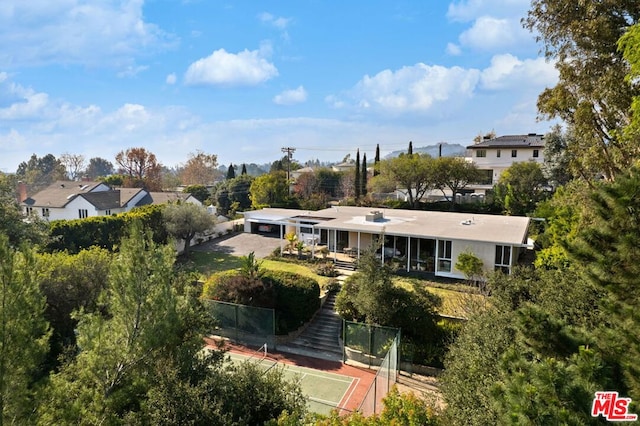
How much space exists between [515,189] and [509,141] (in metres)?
14.3

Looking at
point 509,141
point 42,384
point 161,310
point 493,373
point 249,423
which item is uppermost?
point 509,141

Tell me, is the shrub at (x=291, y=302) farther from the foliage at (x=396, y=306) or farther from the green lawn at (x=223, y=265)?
the green lawn at (x=223, y=265)

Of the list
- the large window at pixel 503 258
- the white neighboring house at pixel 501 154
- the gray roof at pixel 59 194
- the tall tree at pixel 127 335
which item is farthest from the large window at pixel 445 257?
the gray roof at pixel 59 194

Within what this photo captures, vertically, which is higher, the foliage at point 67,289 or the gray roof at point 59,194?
the gray roof at point 59,194

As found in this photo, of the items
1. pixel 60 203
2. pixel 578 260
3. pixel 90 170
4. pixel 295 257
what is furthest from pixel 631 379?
pixel 90 170

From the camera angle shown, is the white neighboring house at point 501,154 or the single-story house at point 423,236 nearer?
the single-story house at point 423,236

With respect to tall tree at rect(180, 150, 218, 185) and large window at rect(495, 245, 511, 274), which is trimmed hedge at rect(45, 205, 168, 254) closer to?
large window at rect(495, 245, 511, 274)

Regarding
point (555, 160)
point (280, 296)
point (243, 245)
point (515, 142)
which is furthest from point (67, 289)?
point (515, 142)

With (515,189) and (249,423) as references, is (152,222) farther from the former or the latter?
(515,189)

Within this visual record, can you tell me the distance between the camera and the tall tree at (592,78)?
1367 cm

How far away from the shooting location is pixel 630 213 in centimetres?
717

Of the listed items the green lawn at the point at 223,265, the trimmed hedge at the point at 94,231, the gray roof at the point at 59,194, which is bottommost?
the green lawn at the point at 223,265

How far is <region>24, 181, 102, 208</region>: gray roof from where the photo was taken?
44.6 m

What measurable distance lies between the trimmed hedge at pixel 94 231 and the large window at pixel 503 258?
73.8ft
